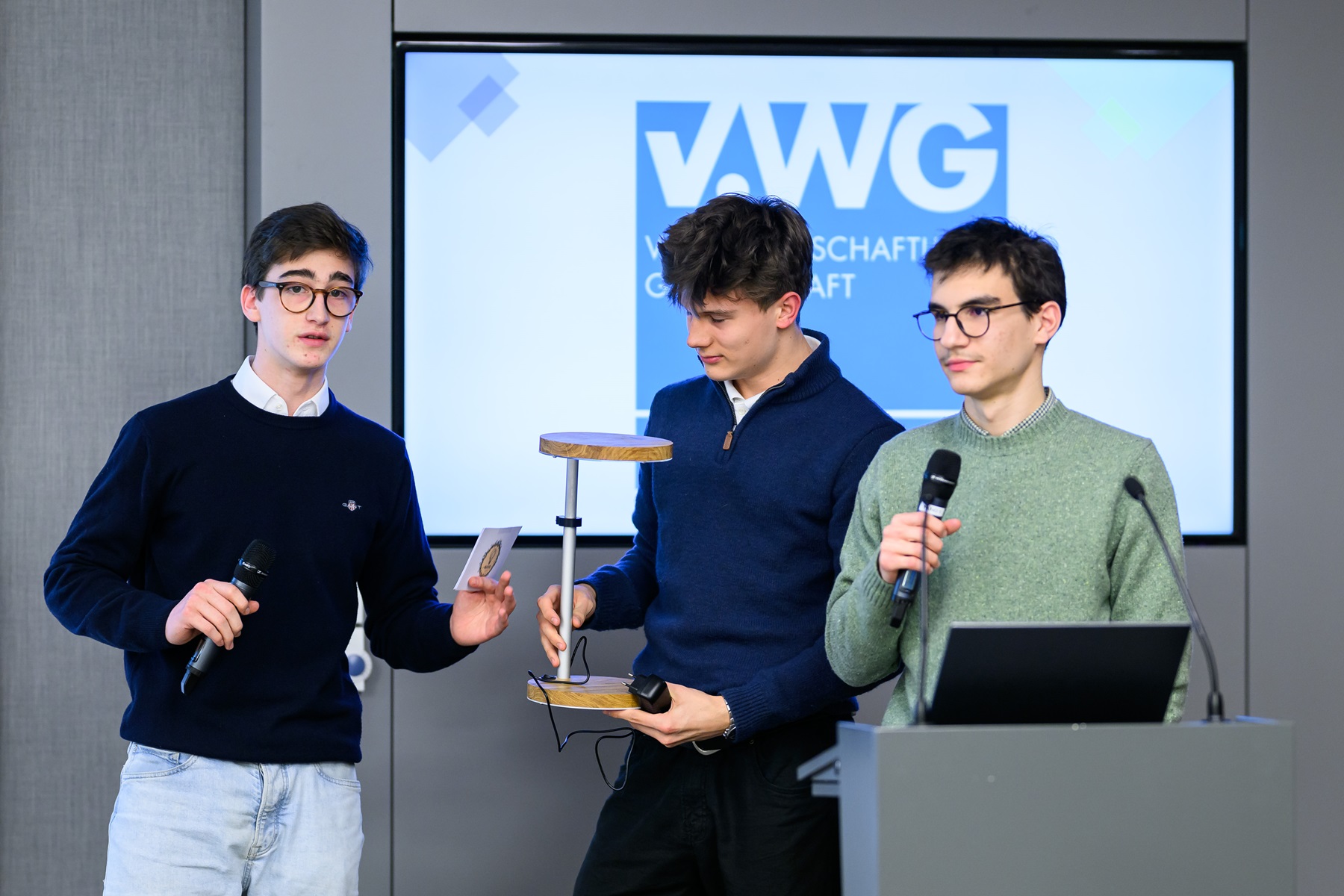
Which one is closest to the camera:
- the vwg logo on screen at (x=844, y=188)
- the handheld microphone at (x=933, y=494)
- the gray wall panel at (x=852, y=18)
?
the handheld microphone at (x=933, y=494)

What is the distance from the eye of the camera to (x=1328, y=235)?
3291 millimetres

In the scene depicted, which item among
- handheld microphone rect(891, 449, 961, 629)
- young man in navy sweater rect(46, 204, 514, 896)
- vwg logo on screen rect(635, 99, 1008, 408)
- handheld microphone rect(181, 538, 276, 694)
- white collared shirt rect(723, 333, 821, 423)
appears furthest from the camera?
vwg logo on screen rect(635, 99, 1008, 408)

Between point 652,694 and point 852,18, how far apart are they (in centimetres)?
210

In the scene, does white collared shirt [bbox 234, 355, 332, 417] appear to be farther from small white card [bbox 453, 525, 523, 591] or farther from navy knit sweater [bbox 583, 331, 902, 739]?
navy knit sweater [bbox 583, 331, 902, 739]

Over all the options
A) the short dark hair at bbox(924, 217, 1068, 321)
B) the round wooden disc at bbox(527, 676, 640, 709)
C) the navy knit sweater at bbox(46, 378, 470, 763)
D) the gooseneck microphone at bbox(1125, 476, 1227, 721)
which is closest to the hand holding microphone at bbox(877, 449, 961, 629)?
the gooseneck microphone at bbox(1125, 476, 1227, 721)

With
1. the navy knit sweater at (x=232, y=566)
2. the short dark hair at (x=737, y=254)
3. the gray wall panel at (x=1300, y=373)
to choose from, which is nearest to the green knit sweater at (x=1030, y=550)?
the short dark hair at (x=737, y=254)

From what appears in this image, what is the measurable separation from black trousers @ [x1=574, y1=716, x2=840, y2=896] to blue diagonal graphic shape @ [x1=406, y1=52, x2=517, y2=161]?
1.85 meters

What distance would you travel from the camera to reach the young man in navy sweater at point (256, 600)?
6.43ft

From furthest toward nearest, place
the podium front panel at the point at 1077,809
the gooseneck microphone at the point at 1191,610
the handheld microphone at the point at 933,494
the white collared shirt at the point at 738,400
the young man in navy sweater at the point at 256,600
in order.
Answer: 1. the white collared shirt at the point at 738,400
2. the young man in navy sweater at the point at 256,600
3. the handheld microphone at the point at 933,494
4. the gooseneck microphone at the point at 1191,610
5. the podium front panel at the point at 1077,809

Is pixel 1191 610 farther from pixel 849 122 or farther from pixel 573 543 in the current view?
pixel 849 122

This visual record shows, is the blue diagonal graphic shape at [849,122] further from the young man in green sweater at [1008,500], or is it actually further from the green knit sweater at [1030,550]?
the green knit sweater at [1030,550]

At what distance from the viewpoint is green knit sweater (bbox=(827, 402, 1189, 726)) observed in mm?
1850

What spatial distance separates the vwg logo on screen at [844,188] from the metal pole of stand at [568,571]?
115cm

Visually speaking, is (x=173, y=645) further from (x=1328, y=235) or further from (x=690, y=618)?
(x=1328, y=235)
